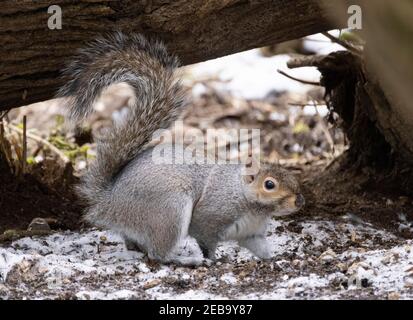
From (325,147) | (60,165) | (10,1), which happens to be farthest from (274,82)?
(10,1)

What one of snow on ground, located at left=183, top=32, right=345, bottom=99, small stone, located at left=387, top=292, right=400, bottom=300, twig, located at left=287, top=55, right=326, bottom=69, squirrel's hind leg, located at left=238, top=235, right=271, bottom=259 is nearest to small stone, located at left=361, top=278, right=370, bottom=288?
small stone, located at left=387, top=292, right=400, bottom=300

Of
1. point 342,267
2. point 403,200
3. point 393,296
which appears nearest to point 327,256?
point 342,267

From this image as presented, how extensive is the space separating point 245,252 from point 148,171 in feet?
2.61

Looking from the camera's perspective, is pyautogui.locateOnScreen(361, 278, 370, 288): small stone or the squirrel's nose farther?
the squirrel's nose

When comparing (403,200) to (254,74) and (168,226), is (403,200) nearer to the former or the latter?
(168,226)

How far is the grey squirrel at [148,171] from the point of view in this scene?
12.5ft

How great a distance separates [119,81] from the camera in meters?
3.89

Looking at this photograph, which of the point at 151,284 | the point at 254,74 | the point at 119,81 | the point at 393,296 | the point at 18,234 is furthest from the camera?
the point at 254,74

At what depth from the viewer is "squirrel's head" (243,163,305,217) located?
3.81m

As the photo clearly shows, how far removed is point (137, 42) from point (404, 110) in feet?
5.12

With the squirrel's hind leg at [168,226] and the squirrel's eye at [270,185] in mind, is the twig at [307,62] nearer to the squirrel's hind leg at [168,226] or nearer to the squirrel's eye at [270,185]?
the squirrel's eye at [270,185]

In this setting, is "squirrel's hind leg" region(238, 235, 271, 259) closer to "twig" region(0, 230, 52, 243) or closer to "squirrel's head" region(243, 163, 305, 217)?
"squirrel's head" region(243, 163, 305, 217)

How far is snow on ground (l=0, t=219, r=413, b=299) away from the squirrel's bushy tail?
408 mm
